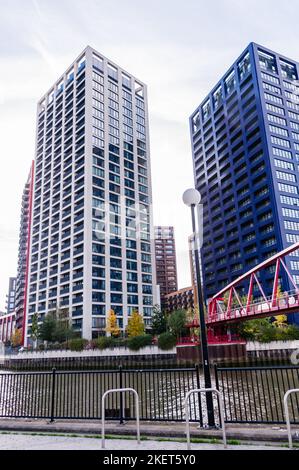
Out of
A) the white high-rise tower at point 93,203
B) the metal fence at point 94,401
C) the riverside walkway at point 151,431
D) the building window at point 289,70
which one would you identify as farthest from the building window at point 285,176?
the riverside walkway at point 151,431

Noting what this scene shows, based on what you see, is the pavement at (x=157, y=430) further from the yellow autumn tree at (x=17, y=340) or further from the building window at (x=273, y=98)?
the building window at (x=273, y=98)

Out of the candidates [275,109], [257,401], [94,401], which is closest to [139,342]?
[94,401]

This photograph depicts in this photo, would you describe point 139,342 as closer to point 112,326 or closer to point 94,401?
point 112,326

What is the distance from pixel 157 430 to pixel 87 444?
158 centimetres

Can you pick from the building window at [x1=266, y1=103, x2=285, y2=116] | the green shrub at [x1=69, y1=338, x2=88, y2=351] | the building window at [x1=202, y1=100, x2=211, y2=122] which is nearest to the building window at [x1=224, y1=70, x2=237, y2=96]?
the building window at [x1=202, y1=100, x2=211, y2=122]

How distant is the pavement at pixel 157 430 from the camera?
6.82 meters

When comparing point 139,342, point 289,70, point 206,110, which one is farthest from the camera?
point 206,110

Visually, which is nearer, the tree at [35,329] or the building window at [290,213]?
the tree at [35,329]

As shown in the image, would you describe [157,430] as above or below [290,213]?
below

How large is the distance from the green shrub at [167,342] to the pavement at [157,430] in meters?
42.5

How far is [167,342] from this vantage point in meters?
49.9

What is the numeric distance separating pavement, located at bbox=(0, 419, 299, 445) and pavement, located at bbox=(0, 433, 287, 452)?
42 cm
